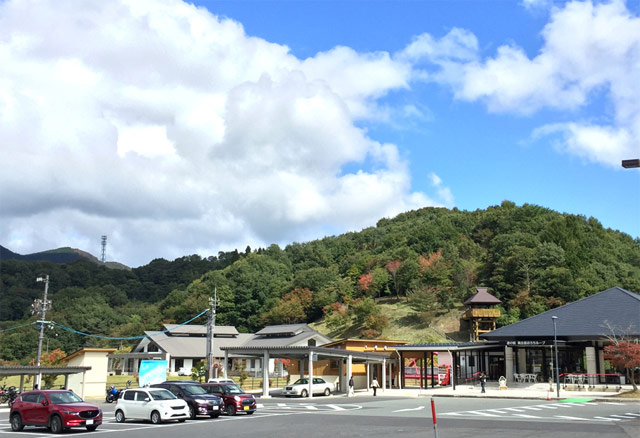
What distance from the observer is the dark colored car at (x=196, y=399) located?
963 inches

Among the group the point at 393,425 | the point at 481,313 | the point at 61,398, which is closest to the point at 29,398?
the point at 61,398

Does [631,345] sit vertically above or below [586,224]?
below

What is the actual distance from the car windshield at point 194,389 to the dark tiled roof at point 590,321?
30.4 m

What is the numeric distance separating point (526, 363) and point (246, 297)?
7385 centimetres

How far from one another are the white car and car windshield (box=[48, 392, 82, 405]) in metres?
2.69

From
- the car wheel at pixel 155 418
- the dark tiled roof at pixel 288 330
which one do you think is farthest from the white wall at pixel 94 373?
the dark tiled roof at pixel 288 330

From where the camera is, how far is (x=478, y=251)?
113438 mm

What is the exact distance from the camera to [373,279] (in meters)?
108

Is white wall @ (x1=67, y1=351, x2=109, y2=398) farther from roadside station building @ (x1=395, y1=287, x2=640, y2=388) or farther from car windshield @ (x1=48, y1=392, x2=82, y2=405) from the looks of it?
roadside station building @ (x1=395, y1=287, x2=640, y2=388)

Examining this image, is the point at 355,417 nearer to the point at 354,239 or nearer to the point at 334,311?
the point at 334,311

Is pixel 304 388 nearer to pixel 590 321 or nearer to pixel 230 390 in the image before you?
pixel 230 390

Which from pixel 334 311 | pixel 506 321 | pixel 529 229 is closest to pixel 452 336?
pixel 506 321

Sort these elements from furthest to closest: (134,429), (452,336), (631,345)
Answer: (452,336)
(631,345)
(134,429)

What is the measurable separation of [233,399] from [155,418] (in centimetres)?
466
